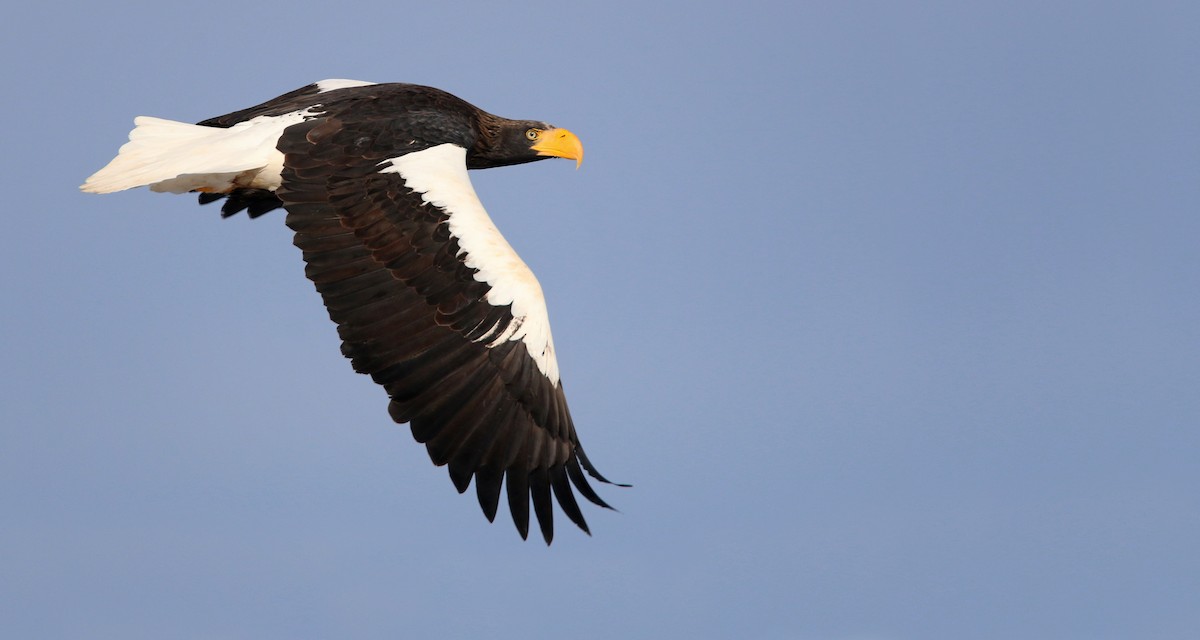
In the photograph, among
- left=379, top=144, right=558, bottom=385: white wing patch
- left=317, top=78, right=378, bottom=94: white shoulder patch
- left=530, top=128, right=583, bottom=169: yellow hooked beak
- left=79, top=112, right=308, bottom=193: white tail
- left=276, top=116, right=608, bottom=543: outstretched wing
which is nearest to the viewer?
left=276, top=116, right=608, bottom=543: outstretched wing

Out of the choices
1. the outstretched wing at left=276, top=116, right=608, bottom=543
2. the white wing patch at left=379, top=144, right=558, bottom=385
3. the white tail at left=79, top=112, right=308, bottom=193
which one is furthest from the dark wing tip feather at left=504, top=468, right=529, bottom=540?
the white tail at left=79, top=112, right=308, bottom=193

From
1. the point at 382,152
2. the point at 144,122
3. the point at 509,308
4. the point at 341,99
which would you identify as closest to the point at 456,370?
the point at 509,308

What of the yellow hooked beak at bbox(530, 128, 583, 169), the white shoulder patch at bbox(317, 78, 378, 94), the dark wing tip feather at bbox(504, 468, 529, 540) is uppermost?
the yellow hooked beak at bbox(530, 128, 583, 169)

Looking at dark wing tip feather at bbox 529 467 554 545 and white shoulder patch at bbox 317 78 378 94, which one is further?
white shoulder patch at bbox 317 78 378 94

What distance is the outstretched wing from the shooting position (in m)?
7.93

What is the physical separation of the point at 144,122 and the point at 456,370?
2.79 metres

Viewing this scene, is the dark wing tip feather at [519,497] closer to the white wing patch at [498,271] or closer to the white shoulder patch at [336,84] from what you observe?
the white wing patch at [498,271]

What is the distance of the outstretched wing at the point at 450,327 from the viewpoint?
7926 millimetres

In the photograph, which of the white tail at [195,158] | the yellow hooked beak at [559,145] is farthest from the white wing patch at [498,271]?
the yellow hooked beak at [559,145]

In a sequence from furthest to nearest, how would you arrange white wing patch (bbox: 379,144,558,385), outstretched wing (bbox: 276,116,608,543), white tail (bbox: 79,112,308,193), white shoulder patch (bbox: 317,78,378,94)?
white shoulder patch (bbox: 317,78,378,94), white tail (bbox: 79,112,308,193), white wing patch (bbox: 379,144,558,385), outstretched wing (bbox: 276,116,608,543)

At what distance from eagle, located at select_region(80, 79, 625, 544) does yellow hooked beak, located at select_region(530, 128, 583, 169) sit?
1.63 m

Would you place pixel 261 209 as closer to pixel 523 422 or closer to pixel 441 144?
pixel 441 144

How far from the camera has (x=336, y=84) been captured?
33.1 feet

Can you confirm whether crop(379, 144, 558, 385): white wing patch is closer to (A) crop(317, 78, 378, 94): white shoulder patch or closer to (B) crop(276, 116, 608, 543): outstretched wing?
(B) crop(276, 116, 608, 543): outstretched wing
